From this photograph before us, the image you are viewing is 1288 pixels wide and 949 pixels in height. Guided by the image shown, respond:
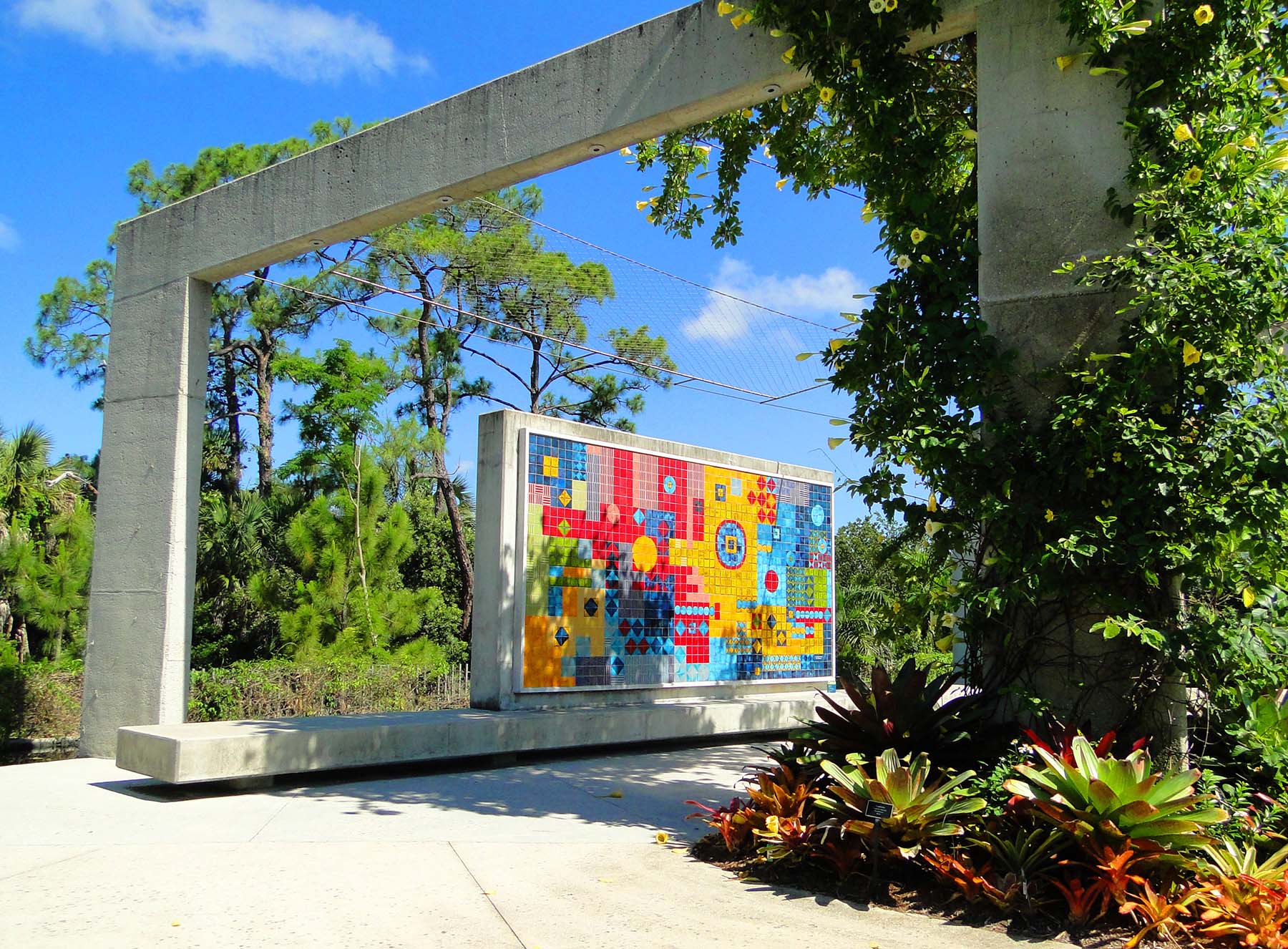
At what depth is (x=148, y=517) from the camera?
9.74m

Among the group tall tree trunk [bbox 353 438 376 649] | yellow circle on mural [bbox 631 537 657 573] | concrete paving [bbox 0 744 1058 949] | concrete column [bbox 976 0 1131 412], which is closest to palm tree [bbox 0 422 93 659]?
tall tree trunk [bbox 353 438 376 649]

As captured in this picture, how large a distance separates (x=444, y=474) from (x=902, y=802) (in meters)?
21.4

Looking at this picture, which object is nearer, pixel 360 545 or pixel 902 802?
pixel 902 802

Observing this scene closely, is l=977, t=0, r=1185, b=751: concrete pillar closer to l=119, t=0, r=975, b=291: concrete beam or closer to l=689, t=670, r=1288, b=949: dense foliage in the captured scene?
l=689, t=670, r=1288, b=949: dense foliage

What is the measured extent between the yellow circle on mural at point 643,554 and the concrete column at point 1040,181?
17.8 ft

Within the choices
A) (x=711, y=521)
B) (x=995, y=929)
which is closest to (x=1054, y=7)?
(x=995, y=929)

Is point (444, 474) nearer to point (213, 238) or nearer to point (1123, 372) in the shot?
point (213, 238)

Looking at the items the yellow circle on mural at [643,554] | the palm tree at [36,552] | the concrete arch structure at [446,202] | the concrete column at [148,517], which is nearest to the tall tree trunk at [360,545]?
the palm tree at [36,552]

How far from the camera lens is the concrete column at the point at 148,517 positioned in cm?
947

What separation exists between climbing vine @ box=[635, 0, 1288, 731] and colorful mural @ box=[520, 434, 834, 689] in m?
4.44

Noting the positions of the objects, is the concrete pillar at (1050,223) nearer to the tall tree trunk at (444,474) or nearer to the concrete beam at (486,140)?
the concrete beam at (486,140)

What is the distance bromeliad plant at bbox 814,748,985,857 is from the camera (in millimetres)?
4910

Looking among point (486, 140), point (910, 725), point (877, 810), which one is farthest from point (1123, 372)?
point (486, 140)

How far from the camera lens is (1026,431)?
588 cm
